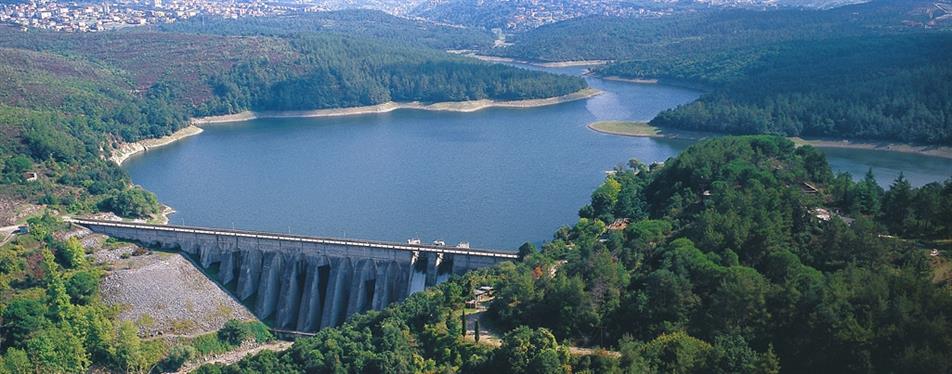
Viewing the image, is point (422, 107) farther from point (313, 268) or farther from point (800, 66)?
point (313, 268)

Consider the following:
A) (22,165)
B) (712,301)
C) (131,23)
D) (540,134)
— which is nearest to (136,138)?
(22,165)

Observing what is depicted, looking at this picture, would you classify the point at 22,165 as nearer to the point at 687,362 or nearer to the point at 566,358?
the point at 566,358

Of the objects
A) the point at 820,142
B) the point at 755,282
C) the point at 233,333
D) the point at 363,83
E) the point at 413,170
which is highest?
the point at 755,282

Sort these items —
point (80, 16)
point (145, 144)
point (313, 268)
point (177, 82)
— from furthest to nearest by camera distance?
1. point (80, 16)
2. point (177, 82)
3. point (145, 144)
4. point (313, 268)

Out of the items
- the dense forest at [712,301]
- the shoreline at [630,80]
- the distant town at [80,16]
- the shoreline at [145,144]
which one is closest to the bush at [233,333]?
the dense forest at [712,301]

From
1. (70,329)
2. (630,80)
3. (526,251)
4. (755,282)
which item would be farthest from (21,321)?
(630,80)

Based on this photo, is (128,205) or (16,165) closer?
(128,205)

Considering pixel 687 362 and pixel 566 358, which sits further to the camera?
pixel 566 358
